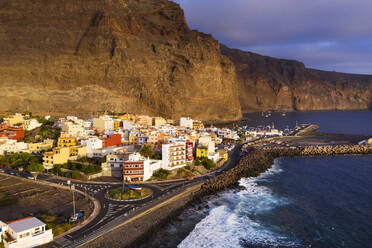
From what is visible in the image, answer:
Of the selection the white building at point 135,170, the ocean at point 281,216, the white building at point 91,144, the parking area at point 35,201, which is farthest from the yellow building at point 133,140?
the ocean at point 281,216

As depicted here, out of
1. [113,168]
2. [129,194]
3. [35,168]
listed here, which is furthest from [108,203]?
[35,168]

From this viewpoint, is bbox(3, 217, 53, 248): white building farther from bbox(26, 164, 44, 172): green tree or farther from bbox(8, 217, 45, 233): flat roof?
bbox(26, 164, 44, 172): green tree

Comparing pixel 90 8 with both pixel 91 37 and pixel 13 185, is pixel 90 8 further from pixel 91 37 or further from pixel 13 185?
pixel 13 185

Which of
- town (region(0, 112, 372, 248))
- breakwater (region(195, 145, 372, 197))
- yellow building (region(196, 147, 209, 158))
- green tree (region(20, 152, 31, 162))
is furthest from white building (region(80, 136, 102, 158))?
breakwater (region(195, 145, 372, 197))

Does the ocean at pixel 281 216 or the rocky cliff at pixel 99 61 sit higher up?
the rocky cliff at pixel 99 61

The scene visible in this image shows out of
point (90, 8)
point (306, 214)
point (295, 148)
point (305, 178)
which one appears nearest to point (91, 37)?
point (90, 8)

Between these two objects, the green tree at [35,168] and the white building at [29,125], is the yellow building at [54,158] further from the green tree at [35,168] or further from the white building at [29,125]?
the white building at [29,125]
